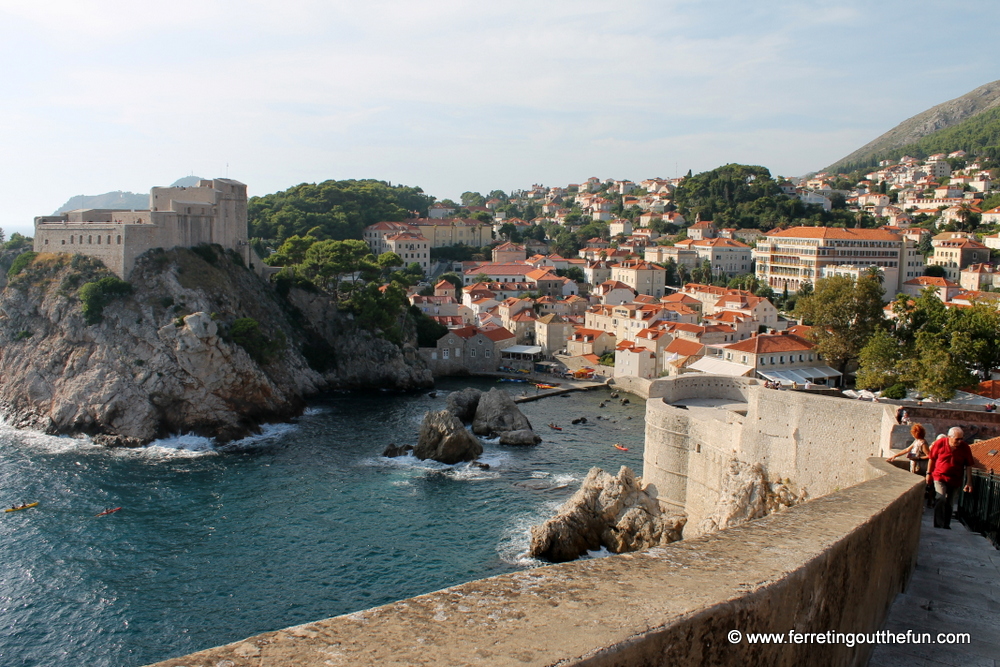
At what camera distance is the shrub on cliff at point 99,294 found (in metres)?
34.7

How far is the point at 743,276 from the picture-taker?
67375mm

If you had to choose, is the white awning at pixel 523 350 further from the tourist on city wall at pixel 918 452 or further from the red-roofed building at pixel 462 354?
→ the tourist on city wall at pixel 918 452

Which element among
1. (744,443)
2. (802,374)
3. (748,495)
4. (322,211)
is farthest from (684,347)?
(322,211)

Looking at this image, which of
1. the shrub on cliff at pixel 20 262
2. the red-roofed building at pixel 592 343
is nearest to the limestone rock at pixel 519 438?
the red-roofed building at pixel 592 343

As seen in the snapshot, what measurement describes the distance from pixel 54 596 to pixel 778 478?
16.7 meters

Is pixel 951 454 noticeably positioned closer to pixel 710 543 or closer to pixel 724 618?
pixel 710 543

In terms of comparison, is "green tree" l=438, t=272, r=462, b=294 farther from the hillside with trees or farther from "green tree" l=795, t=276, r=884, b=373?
the hillside with trees

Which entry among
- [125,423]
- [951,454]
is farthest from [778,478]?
[125,423]

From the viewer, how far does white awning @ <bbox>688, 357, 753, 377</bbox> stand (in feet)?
116

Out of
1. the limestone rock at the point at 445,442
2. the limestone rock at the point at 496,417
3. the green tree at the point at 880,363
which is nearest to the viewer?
the green tree at the point at 880,363

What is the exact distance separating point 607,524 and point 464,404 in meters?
15.0

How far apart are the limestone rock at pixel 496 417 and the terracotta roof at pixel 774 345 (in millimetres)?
11590

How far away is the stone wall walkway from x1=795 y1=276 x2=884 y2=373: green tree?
91.9ft

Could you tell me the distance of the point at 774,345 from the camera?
35.5 meters
